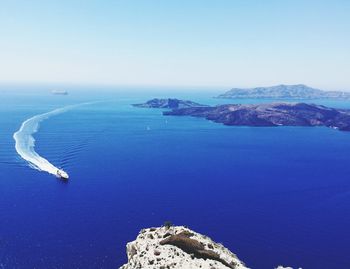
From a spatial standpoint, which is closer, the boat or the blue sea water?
the blue sea water

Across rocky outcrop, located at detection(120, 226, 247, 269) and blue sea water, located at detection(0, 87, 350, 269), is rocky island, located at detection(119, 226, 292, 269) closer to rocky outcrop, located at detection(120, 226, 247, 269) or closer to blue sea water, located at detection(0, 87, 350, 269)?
rocky outcrop, located at detection(120, 226, 247, 269)

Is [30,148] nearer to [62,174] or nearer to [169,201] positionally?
[62,174]

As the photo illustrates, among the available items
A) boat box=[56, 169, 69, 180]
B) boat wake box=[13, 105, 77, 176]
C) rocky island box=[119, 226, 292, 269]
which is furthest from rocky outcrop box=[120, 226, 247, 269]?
boat wake box=[13, 105, 77, 176]

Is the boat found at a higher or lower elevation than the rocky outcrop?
lower

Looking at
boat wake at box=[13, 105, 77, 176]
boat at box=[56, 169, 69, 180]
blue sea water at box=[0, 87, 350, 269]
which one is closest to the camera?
blue sea water at box=[0, 87, 350, 269]

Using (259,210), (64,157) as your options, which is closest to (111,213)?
(259,210)

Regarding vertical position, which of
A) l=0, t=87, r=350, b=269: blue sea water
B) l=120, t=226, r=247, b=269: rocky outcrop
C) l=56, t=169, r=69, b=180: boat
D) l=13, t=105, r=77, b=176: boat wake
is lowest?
l=0, t=87, r=350, b=269: blue sea water

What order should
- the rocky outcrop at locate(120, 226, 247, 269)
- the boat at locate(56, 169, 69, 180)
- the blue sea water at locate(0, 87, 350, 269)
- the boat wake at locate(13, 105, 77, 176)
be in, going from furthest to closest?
the boat wake at locate(13, 105, 77, 176), the boat at locate(56, 169, 69, 180), the blue sea water at locate(0, 87, 350, 269), the rocky outcrop at locate(120, 226, 247, 269)
